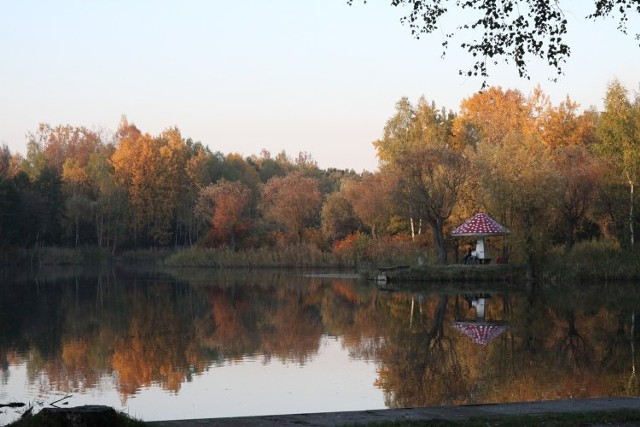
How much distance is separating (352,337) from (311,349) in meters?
2.13

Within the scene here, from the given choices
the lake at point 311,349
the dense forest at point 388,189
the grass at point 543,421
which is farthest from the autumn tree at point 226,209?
the grass at point 543,421

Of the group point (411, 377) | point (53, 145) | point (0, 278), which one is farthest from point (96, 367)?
point (53, 145)

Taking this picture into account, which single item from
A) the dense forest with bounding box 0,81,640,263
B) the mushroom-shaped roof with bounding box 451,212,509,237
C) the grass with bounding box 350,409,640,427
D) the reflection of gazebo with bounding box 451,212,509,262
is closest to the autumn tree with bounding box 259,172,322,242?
the dense forest with bounding box 0,81,640,263

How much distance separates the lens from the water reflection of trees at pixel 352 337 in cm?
1599

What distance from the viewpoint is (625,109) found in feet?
149

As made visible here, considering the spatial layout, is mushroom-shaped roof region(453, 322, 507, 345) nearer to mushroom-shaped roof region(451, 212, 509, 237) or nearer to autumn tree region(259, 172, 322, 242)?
mushroom-shaped roof region(451, 212, 509, 237)

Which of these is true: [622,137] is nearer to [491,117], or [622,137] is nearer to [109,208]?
[491,117]

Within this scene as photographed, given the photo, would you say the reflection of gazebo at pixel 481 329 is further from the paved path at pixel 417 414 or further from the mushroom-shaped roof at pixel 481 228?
the mushroom-shaped roof at pixel 481 228

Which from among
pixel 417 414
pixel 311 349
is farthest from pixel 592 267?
pixel 417 414

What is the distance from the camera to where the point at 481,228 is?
43312 millimetres

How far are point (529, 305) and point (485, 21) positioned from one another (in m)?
Result: 19.3

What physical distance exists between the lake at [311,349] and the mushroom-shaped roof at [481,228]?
5223 millimetres

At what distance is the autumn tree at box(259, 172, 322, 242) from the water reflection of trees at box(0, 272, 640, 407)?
2685 centimetres

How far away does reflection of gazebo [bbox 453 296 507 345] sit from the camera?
22169mm
